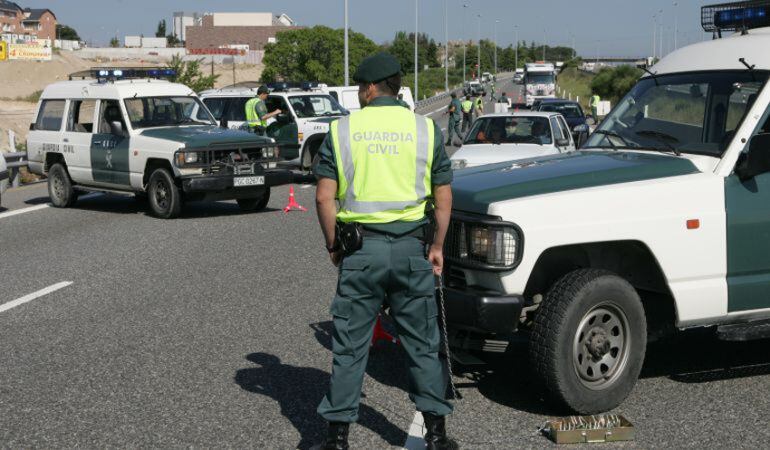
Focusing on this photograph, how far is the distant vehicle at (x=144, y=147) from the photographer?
53.5 feet

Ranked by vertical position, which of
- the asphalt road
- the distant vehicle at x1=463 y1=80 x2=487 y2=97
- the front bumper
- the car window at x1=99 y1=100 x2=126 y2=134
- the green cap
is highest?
the distant vehicle at x1=463 y1=80 x2=487 y2=97

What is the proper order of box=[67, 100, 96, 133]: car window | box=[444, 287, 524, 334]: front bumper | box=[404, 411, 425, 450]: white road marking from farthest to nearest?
box=[67, 100, 96, 133]: car window < box=[444, 287, 524, 334]: front bumper < box=[404, 411, 425, 450]: white road marking

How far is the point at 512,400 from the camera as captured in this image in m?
6.40

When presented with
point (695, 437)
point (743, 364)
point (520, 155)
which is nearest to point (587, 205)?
point (695, 437)

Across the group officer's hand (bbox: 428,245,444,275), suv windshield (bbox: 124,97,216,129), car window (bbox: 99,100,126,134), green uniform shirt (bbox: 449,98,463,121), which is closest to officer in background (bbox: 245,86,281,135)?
suv windshield (bbox: 124,97,216,129)

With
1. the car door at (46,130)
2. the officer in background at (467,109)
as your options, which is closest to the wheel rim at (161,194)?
the car door at (46,130)

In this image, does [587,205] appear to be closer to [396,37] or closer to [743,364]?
[743,364]

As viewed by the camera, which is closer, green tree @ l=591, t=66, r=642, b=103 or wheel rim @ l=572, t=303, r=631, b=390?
wheel rim @ l=572, t=303, r=631, b=390

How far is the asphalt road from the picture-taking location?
19.2 feet

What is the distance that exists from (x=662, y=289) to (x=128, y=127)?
12.1 meters

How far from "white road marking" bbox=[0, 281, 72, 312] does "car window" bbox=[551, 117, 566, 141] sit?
9.12 meters

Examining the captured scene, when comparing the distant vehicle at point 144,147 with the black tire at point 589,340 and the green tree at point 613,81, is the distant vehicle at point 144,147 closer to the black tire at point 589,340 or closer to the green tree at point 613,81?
the black tire at point 589,340

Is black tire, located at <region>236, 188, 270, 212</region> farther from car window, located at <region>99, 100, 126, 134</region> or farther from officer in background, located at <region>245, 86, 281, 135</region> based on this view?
officer in background, located at <region>245, 86, 281, 135</region>

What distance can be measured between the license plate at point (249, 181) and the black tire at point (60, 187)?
3369 mm
